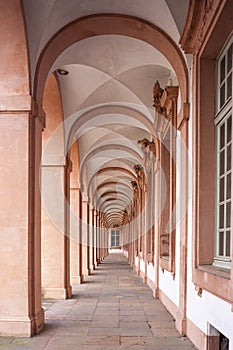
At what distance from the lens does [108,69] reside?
1005 cm

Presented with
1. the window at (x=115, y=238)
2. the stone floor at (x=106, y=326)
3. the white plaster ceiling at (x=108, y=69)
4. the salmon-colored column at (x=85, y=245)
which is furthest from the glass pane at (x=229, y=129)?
the window at (x=115, y=238)

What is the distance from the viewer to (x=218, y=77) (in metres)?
5.89

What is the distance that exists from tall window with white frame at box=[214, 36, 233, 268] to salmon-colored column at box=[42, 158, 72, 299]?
17.8ft

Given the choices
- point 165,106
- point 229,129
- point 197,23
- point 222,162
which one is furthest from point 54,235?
point 197,23

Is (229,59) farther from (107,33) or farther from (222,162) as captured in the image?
(107,33)

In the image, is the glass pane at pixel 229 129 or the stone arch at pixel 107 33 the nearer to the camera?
the glass pane at pixel 229 129

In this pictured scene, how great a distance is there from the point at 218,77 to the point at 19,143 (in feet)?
10.1

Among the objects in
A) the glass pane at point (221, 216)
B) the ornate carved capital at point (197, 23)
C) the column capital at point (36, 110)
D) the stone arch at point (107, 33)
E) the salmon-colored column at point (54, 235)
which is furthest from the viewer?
the salmon-colored column at point (54, 235)

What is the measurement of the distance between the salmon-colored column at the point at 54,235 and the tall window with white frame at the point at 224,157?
542 cm

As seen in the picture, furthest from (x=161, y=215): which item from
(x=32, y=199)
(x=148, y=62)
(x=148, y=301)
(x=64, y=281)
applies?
(x=32, y=199)

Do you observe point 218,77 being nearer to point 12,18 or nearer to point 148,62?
point 12,18

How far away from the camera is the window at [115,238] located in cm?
6508

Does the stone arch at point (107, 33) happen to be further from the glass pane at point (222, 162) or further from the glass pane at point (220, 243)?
the glass pane at point (220, 243)

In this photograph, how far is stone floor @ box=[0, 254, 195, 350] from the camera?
6.11 meters
